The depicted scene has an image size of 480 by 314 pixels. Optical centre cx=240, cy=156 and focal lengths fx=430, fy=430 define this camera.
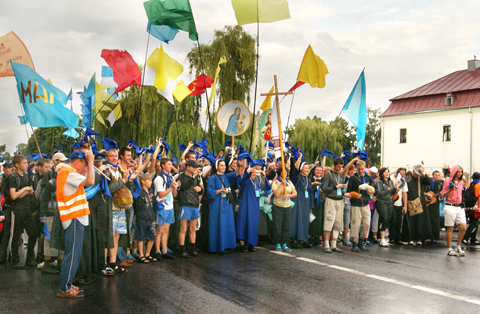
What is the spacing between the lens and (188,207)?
27.6 feet

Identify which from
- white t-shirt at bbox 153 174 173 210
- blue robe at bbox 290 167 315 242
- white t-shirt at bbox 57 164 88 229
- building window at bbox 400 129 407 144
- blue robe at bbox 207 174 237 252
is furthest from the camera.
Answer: building window at bbox 400 129 407 144

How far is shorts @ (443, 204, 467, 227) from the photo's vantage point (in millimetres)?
9493

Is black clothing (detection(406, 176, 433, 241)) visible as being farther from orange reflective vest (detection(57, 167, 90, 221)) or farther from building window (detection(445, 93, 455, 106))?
building window (detection(445, 93, 455, 106))

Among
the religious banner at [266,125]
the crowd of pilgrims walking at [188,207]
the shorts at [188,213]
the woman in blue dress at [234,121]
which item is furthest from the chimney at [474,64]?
the shorts at [188,213]

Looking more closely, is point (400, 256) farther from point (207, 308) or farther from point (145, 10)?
point (145, 10)

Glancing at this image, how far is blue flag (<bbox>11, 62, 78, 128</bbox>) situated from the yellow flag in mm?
5769

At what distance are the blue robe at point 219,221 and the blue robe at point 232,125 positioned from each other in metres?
2.54

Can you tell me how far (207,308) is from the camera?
5.13 m

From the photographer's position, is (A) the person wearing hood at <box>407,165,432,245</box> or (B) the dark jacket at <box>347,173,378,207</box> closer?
(B) the dark jacket at <box>347,173,378,207</box>

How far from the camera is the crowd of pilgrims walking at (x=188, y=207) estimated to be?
6074 millimetres

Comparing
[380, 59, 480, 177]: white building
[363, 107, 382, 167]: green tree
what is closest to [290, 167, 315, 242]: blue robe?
[380, 59, 480, 177]: white building

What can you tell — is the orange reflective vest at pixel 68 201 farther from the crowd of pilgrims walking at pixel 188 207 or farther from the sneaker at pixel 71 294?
the sneaker at pixel 71 294

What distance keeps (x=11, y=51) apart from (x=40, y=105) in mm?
2363

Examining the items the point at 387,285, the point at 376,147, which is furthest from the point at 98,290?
the point at 376,147
